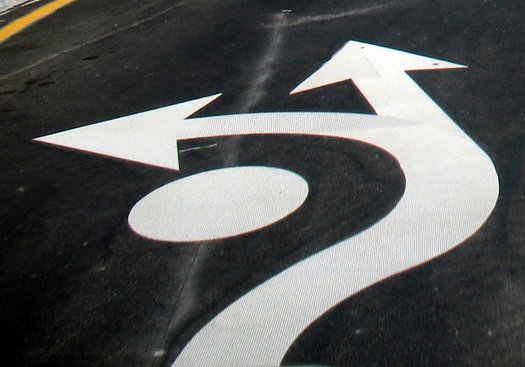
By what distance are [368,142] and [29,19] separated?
15.9 ft

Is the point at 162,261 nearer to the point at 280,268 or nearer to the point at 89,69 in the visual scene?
the point at 280,268

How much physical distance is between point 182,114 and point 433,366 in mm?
2938

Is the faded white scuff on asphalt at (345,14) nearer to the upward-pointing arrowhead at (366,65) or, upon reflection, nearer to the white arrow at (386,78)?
the white arrow at (386,78)

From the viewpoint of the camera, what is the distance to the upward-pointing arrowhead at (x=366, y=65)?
18.8 feet

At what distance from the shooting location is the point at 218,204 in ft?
13.8

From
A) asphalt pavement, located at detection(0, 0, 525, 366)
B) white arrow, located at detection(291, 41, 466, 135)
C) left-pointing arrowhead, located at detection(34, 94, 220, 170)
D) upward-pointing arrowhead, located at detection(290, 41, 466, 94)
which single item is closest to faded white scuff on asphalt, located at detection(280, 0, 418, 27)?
asphalt pavement, located at detection(0, 0, 525, 366)

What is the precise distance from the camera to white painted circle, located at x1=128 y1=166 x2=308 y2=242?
4.00m

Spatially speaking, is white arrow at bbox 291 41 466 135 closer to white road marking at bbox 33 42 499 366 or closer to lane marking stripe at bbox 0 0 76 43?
white road marking at bbox 33 42 499 366

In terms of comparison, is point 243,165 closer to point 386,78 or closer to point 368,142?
point 368,142

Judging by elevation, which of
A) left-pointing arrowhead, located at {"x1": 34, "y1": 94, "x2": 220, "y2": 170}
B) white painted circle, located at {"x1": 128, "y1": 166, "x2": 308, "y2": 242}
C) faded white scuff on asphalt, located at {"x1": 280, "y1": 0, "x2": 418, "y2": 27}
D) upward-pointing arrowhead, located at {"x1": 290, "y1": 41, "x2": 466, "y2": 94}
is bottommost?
faded white scuff on asphalt, located at {"x1": 280, "y1": 0, "x2": 418, "y2": 27}

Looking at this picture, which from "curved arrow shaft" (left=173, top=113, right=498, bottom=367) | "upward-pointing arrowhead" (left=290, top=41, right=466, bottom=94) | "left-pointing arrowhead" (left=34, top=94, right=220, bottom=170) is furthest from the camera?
"upward-pointing arrowhead" (left=290, top=41, right=466, bottom=94)

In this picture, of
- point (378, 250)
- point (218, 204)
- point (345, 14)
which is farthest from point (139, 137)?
point (345, 14)

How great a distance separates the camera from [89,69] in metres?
6.86

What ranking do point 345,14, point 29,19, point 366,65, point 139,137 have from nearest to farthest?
1. point 139,137
2. point 366,65
3. point 345,14
4. point 29,19
